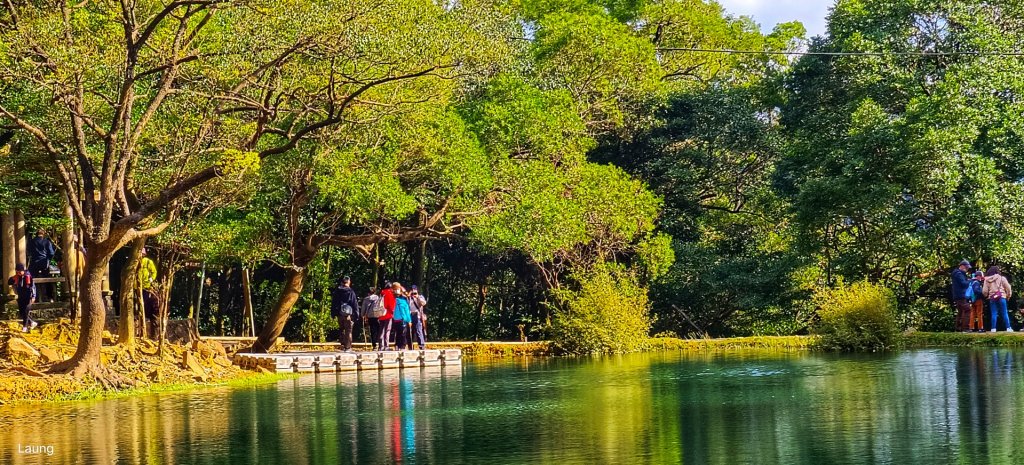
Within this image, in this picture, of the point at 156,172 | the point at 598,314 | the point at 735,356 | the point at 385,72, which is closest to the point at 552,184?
the point at 598,314

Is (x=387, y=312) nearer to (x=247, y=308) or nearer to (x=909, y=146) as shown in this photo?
(x=247, y=308)

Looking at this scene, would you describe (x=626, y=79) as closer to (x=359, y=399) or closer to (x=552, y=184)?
(x=552, y=184)

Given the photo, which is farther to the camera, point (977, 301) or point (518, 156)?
point (518, 156)

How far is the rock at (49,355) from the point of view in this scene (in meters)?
22.4

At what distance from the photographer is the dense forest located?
21672 mm

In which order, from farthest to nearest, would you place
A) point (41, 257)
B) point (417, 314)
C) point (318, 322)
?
1. point (318, 322)
2. point (417, 314)
3. point (41, 257)

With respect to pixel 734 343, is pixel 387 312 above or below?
above

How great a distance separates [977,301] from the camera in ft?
103

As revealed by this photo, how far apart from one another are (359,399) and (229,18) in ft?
23.5

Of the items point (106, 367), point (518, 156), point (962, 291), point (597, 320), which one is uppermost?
point (518, 156)

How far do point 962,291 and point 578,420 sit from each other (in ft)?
60.0

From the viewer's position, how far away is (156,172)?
23750mm

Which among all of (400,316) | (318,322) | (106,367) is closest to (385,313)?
(400,316)

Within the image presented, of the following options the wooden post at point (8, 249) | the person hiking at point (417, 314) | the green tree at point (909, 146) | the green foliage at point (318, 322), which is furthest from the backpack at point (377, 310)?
the green tree at point (909, 146)
